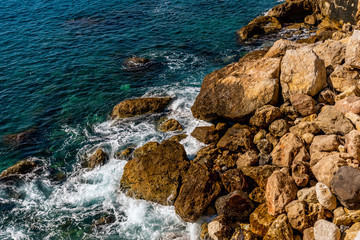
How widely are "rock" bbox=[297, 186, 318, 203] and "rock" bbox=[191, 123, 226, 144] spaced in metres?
7.59

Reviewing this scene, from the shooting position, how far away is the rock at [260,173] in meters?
15.5

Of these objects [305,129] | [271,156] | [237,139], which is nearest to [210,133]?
[237,139]

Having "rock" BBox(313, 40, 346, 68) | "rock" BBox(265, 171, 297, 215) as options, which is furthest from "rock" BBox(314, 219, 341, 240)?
"rock" BBox(313, 40, 346, 68)

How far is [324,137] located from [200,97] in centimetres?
935

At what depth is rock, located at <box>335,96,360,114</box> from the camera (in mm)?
15016

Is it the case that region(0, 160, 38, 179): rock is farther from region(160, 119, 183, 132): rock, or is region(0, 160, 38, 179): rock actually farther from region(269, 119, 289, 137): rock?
region(269, 119, 289, 137): rock

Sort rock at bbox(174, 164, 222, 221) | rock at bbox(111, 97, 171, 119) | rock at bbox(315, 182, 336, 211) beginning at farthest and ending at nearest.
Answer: rock at bbox(111, 97, 171, 119), rock at bbox(174, 164, 222, 221), rock at bbox(315, 182, 336, 211)

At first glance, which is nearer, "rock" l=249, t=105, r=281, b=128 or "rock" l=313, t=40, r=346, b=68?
"rock" l=249, t=105, r=281, b=128

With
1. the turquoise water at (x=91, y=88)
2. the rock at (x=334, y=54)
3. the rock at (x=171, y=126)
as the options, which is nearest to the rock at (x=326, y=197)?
the turquoise water at (x=91, y=88)

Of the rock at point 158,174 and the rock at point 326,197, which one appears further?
the rock at point 158,174

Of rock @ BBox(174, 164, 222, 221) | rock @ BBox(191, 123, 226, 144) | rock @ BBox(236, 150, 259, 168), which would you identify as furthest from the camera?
rock @ BBox(191, 123, 226, 144)

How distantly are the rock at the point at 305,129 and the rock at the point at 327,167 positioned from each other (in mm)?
2511

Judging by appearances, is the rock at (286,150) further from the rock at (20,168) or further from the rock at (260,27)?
the rock at (260,27)


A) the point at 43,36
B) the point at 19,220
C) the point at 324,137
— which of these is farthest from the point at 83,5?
the point at 324,137
